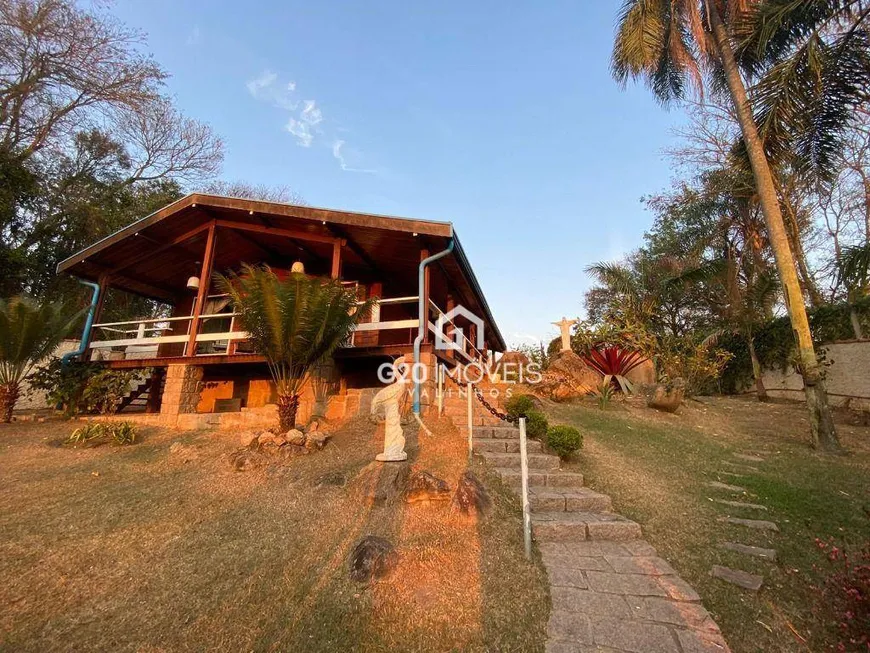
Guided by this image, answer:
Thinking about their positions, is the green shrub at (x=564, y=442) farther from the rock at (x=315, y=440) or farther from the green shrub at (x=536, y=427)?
the rock at (x=315, y=440)

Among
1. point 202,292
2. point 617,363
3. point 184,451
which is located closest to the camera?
point 184,451

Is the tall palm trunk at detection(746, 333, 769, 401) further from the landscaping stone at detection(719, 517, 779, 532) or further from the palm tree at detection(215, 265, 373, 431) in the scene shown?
the palm tree at detection(215, 265, 373, 431)

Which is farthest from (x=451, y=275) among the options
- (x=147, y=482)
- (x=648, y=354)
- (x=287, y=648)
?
(x=287, y=648)

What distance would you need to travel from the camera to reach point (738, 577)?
10.7ft

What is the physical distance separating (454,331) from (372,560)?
8.75 meters

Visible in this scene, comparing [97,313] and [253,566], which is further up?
[97,313]

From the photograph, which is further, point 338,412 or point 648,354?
point 648,354

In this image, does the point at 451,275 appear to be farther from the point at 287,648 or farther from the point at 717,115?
the point at 717,115

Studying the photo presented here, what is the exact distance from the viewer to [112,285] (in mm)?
11352

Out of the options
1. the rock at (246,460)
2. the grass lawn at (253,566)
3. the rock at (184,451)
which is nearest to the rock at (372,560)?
the grass lawn at (253,566)

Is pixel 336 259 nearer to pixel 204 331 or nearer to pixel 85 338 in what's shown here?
pixel 204 331

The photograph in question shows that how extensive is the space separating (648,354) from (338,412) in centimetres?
883

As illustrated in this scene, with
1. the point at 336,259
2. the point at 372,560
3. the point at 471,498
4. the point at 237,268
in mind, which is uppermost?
the point at 237,268

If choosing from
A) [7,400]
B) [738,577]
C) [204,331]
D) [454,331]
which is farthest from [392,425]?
[7,400]
